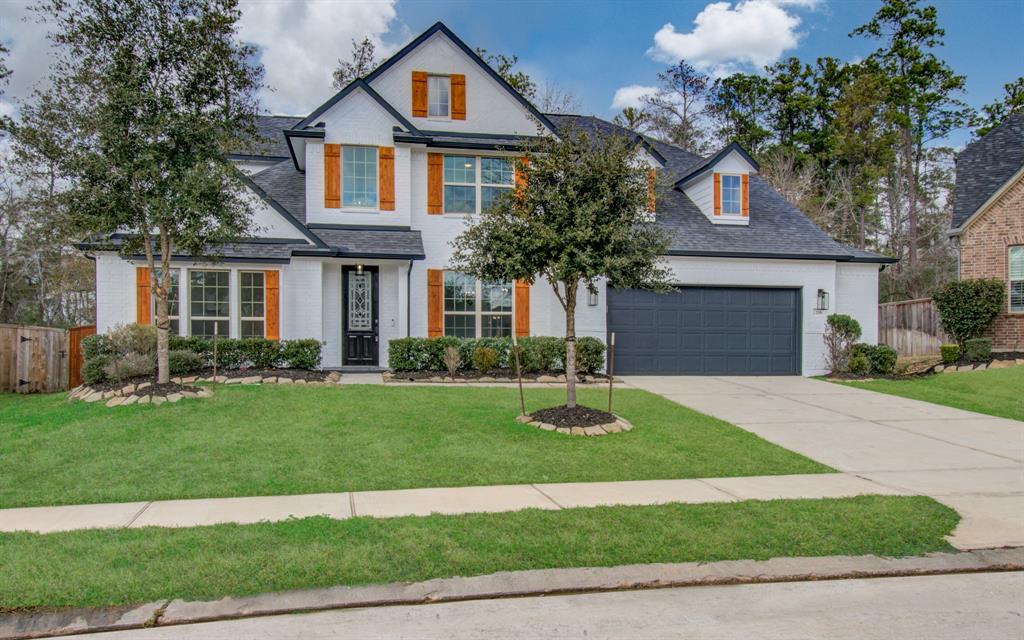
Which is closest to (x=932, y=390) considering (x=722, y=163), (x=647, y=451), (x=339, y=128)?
(x=722, y=163)

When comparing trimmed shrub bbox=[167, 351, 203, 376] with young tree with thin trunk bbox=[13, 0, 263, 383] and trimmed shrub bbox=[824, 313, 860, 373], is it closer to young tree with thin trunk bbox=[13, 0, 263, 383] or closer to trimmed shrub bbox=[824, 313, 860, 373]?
young tree with thin trunk bbox=[13, 0, 263, 383]

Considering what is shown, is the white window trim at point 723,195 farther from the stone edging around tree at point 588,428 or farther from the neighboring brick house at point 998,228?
the stone edging around tree at point 588,428

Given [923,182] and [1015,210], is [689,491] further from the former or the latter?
[923,182]

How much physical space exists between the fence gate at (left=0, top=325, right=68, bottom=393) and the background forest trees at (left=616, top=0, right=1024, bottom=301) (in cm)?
2379

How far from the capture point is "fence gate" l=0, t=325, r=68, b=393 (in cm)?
1412

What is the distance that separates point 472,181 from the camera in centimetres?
1566

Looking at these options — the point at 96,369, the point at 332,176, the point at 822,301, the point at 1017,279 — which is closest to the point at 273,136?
the point at 332,176

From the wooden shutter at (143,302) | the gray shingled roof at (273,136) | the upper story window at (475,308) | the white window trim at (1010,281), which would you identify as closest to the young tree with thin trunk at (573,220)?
the upper story window at (475,308)

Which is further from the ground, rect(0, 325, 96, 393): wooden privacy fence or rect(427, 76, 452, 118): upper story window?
rect(427, 76, 452, 118): upper story window

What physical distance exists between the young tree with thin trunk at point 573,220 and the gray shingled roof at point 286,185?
734cm

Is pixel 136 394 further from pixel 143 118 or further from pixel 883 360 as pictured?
pixel 883 360

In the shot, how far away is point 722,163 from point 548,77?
13.0 metres

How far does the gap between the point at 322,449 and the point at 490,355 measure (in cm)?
646

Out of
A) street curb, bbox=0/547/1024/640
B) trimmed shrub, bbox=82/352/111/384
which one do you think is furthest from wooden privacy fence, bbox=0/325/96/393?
street curb, bbox=0/547/1024/640
